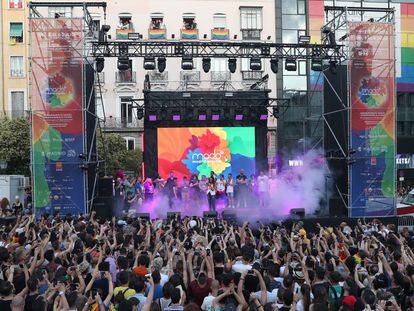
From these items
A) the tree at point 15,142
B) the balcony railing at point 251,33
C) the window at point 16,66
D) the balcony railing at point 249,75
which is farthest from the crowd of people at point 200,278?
the balcony railing at point 251,33

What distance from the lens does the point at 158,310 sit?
430cm

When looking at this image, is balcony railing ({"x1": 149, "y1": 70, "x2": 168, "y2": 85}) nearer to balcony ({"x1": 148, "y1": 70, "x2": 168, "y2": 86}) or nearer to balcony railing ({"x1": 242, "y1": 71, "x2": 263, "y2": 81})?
balcony ({"x1": 148, "y1": 70, "x2": 168, "y2": 86})

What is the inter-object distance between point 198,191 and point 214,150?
440 centimetres

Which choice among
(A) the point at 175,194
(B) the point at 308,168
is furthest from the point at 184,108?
(B) the point at 308,168

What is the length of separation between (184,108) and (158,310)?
1897 cm

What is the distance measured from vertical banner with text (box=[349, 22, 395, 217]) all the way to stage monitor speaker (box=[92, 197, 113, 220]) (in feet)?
25.7

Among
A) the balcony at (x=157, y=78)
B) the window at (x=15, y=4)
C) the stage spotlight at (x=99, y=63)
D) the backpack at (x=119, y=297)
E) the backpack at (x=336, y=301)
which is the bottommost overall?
the backpack at (x=336, y=301)

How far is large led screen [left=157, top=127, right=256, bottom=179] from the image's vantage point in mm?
23141

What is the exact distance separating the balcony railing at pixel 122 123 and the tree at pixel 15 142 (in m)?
7.76

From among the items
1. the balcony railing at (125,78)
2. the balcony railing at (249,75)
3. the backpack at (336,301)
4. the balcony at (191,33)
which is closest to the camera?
the backpack at (336,301)

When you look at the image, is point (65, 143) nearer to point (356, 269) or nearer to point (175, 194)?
point (175, 194)

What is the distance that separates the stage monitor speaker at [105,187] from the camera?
17781 mm

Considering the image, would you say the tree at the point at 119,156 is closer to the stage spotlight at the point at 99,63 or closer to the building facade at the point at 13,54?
the building facade at the point at 13,54

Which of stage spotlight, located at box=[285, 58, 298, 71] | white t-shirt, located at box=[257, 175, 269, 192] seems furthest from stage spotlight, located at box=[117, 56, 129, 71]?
white t-shirt, located at box=[257, 175, 269, 192]
